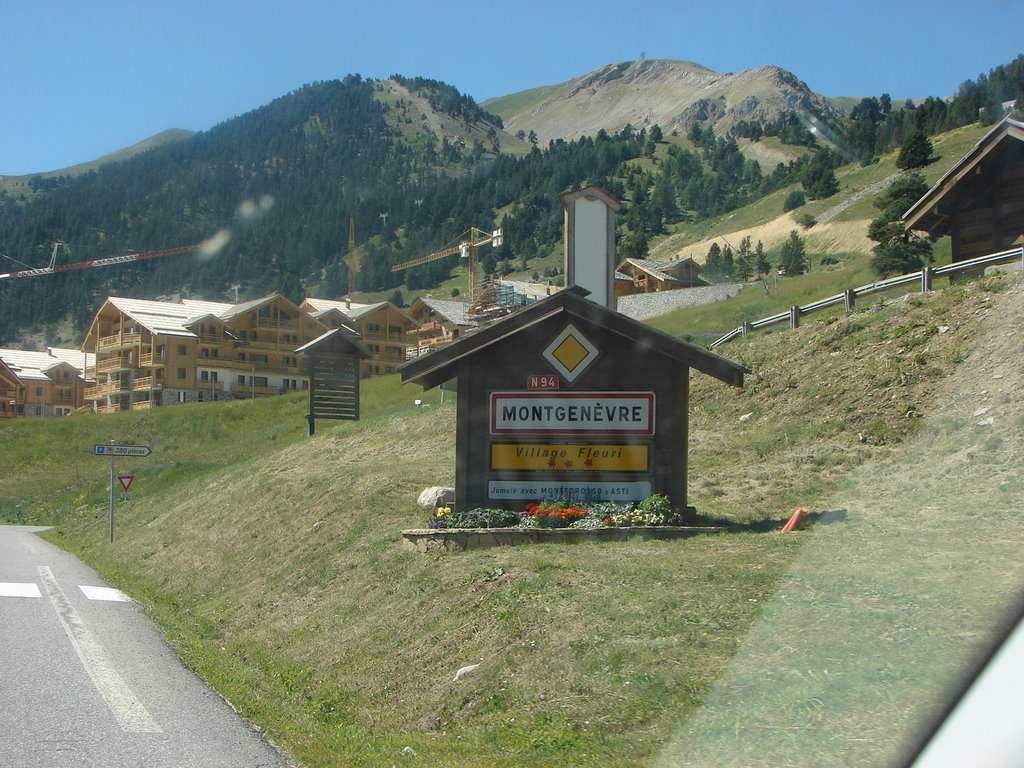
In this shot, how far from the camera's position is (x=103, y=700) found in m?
9.24

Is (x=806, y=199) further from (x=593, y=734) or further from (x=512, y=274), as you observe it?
(x=593, y=734)

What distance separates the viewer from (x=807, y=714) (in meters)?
6.80

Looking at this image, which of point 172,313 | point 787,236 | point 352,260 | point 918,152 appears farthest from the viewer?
point 352,260

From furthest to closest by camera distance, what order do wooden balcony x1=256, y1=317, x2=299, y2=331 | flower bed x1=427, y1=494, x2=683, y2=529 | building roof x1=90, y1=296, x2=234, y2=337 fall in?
wooden balcony x1=256, y1=317, x2=299, y2=331
building roof x1=90, y1=296, x2=234, y2=337
flower bed x1=427, y1=494, x2=683, y2=529

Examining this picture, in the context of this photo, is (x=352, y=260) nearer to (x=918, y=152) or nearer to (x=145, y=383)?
(x=145, y=383)

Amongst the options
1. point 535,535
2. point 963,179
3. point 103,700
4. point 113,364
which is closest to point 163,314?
point 113,364

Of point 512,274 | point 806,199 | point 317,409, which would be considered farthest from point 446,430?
point 512,274

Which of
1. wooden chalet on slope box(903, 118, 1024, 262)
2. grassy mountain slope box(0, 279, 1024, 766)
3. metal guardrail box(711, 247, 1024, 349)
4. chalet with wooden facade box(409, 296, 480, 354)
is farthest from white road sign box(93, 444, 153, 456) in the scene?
chalet with wooden facade box(409, 296, 480, 354)

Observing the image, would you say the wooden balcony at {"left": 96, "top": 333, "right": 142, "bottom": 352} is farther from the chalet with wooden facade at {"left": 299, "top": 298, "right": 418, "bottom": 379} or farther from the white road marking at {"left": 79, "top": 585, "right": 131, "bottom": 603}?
the white road marking at {"left": 79, "top": 585, "right": 131, "bottom": 603}

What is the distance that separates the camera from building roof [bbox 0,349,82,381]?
11281 centimetres

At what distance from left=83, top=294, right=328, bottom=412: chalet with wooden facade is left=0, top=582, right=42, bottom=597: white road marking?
6707cm

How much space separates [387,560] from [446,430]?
15564 mm

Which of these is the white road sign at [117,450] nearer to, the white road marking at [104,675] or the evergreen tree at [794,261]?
the white road marking at [104,675]

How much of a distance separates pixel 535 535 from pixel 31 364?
11616cm
